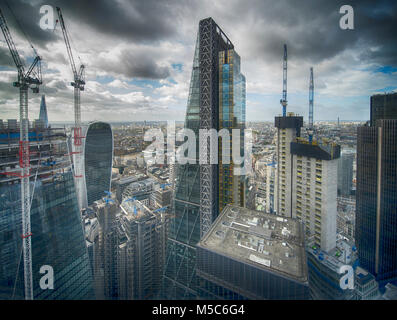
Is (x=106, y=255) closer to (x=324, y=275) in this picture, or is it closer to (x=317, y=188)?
(x=324, y=275)

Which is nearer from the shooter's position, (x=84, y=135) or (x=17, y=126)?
(x=17, y=126)

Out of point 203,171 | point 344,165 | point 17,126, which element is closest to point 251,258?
point 203,171

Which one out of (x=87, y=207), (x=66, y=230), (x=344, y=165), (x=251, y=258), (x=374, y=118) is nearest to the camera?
(x=251, y=258)

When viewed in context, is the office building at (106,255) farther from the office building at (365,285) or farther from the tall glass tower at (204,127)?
the office building at (365,285)

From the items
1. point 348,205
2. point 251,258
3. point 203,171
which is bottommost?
point 348,205

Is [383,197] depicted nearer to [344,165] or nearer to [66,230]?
[344,165]

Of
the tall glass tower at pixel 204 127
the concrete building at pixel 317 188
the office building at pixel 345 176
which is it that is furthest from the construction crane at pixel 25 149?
the office building at pixel 345 176
